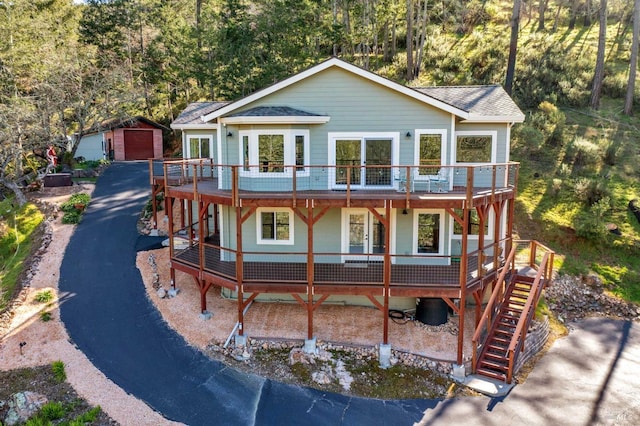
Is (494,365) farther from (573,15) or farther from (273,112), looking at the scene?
(573,15)

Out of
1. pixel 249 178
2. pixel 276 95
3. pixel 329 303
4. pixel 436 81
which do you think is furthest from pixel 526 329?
pixel 436 81

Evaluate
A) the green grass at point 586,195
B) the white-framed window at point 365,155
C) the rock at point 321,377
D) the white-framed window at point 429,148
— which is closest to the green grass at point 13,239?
the rock at point 321,377

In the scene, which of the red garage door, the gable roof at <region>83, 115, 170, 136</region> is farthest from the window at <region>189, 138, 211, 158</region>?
the red garage door

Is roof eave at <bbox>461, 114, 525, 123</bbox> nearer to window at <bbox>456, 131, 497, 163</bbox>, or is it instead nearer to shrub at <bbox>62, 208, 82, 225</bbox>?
window at <bbox>456, 131, 497, 163</bbox>

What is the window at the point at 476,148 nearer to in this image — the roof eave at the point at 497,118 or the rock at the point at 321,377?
the roof eave at the point at 497,118

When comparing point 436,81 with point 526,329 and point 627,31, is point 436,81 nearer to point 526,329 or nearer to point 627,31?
point 627,31

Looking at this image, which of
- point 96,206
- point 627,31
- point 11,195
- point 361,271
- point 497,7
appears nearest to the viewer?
point 361,271
